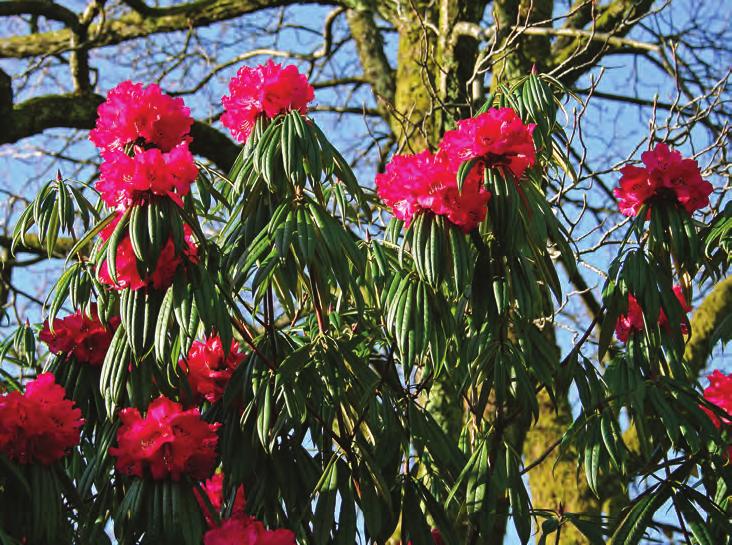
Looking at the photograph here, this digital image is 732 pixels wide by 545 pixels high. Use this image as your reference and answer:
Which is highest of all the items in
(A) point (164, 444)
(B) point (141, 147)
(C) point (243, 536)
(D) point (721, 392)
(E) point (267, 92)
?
(E) point (267, 92)

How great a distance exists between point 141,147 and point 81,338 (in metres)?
0.45

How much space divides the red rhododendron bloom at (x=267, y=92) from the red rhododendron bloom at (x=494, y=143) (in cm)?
33

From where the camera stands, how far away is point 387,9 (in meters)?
5.06

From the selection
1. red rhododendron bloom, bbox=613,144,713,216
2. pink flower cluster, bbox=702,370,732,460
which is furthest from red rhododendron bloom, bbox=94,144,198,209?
pink flower cluster, bbox=702,370,732,460

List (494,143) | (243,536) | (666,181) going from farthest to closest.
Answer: (666,181) → (494,143) → (243,536)

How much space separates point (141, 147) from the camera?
1.92 metres

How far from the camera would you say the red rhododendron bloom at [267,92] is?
2.02 metres

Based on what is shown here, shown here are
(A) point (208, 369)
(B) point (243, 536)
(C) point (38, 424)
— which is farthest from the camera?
(A) point (208, 369)

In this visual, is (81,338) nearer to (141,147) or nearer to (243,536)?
(141,147)

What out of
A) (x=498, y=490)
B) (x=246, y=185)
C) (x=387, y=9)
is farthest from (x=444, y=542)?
(x=387, y=9)

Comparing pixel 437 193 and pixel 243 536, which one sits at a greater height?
pixel 437 193

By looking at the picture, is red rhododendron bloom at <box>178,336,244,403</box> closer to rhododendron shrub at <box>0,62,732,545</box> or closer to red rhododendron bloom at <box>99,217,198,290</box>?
rhododendron shrub at <box>0,62,732,545</box>

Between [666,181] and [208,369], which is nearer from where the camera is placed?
[666,181]

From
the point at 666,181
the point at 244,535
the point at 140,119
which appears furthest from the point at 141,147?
the point at 666,181
